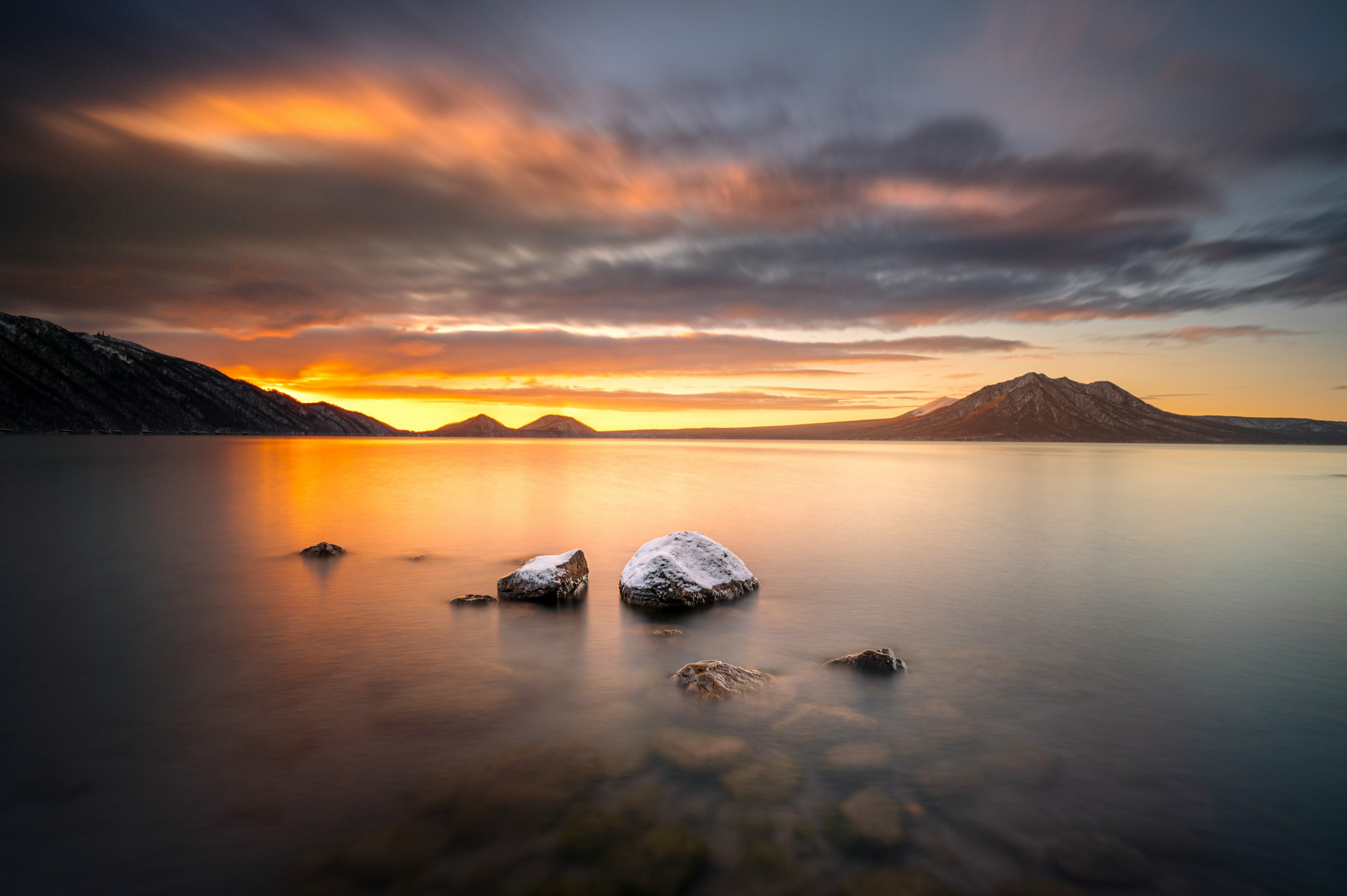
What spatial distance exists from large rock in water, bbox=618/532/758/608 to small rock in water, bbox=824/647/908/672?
401 cm

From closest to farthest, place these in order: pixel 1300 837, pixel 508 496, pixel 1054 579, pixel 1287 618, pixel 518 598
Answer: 1. pixel 1300 837
2. pixel 1287 618
3. pixel 518 598
4. pixel 1054 579
5. pixel 508 496

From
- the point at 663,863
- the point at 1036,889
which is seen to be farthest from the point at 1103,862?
the point at 663,863

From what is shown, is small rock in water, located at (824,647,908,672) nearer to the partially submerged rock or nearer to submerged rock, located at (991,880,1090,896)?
submerged rock, located at (991,880,1090,896)

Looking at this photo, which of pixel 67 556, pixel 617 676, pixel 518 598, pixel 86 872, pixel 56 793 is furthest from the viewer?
pixel 67 556

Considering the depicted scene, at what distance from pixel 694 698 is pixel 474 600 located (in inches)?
280

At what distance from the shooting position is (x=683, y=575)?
13336 millimetres

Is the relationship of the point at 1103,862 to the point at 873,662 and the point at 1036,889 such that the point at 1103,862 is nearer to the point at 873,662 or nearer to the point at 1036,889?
the point at 1036,889

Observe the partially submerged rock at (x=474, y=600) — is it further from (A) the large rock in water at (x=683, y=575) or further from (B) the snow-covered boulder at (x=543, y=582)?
(A) the large rock in water at (x=683, y=575)

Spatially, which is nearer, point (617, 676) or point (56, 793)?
point (56, 793)

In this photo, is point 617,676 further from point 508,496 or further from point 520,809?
point 508,496

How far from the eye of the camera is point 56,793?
605 centimetres

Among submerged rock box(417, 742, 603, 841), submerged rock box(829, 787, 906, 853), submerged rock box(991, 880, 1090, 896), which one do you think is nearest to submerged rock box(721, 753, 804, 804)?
submerged rock box(829, 787, 906, 853)

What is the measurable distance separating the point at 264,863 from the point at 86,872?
4.67 ft

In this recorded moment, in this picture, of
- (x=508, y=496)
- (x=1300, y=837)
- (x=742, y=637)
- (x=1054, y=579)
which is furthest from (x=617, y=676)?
(x=508, y=496)
